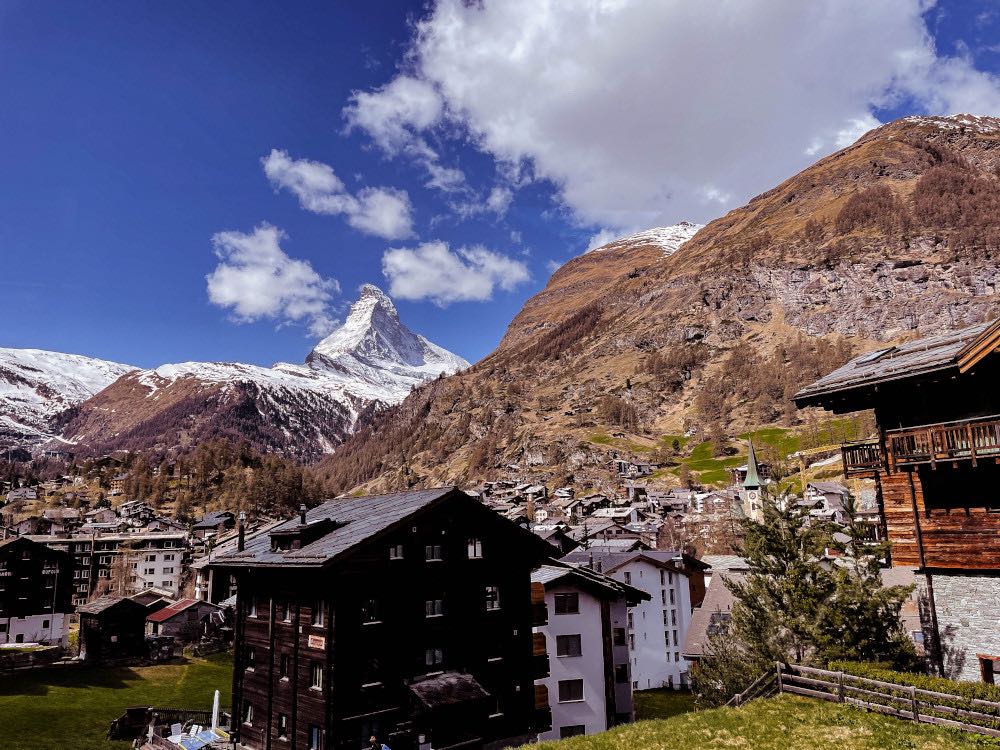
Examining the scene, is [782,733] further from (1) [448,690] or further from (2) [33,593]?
(2) [33,593]

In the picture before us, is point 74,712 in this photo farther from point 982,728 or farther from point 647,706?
point 982,728

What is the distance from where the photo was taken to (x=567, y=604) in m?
46.8

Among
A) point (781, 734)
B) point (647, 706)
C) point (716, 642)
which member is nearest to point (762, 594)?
point (781, 734)

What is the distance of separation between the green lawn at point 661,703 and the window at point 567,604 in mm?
18137

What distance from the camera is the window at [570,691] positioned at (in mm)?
45281

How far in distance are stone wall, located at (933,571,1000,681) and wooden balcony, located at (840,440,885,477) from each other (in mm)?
4816

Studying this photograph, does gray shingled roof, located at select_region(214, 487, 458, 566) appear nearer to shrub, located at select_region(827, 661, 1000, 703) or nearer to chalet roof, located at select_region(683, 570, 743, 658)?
shrub, located at select_region(827, 661, 1000, 703)

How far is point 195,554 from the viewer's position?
144 m

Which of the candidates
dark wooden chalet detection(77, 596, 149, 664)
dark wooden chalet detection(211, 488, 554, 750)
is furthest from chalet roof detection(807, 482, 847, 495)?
dark wooden chalet detection(77, 596, 149, 664)

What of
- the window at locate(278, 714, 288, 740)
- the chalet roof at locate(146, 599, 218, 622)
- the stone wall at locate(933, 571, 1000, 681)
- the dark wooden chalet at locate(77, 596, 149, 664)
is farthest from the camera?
the chalet roof at locate(146, 599, 218, 622)

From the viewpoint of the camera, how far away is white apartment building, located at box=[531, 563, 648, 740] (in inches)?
1774

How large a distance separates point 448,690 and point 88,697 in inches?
1839

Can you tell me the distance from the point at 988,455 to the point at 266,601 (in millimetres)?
36324

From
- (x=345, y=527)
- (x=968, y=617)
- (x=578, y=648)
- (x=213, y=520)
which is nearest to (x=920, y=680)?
(x=968, y=617)
